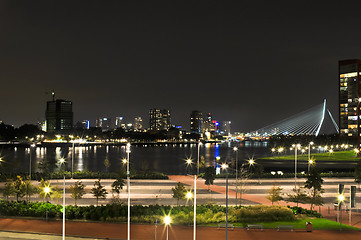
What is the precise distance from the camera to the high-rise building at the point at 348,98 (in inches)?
3858

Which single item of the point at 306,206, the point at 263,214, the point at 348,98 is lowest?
the point at 306,206

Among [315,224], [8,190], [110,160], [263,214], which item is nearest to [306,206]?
[315,224]

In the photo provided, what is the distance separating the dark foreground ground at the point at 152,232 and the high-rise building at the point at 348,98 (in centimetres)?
9050

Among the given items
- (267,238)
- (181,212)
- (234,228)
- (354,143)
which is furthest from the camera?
(354,143)

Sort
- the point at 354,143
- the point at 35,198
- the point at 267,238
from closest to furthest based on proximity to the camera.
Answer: the point at 267,238
the point at 35,198
the point at 354,143

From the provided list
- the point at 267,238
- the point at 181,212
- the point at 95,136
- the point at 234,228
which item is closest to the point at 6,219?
the point at 181,212

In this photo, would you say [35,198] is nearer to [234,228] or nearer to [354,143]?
[234,228]

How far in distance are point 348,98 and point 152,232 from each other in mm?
98807

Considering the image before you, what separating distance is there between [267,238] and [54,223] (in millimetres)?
9800

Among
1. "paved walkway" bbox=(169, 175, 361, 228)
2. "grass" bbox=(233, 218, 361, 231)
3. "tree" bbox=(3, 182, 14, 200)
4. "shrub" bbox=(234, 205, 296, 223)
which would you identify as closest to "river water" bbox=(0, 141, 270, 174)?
"tree" bbox=(3, 182, 14, 200)

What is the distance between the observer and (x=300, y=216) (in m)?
19.2

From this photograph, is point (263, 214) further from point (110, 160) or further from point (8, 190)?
point (110, 160)

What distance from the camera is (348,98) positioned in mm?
102125

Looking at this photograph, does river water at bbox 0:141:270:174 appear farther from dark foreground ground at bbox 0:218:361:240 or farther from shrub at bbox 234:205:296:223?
shrub at bbox 234:205:296:223
